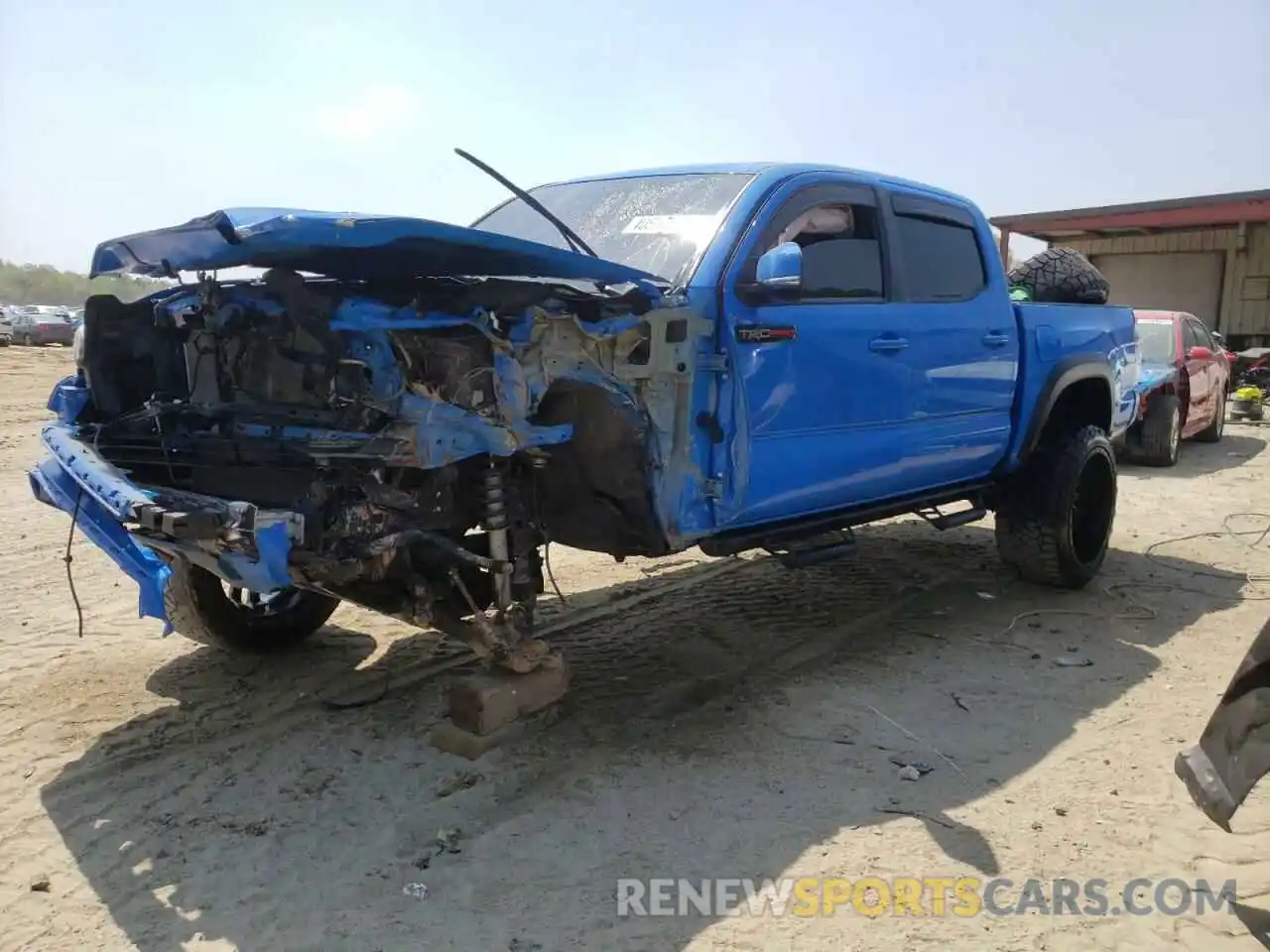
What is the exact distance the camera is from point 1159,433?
11258 mm

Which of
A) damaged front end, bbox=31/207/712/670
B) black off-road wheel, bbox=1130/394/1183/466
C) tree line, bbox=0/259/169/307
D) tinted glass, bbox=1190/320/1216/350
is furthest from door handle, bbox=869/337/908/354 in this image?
tree line, bbox=0/259/169/307

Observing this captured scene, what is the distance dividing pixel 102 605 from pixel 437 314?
128 inches

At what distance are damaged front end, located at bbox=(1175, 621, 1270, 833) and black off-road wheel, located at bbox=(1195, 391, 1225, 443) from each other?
456 inches

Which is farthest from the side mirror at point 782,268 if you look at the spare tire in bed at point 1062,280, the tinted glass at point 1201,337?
the tinted glass at point 1201,337

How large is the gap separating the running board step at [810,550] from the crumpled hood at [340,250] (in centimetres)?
146

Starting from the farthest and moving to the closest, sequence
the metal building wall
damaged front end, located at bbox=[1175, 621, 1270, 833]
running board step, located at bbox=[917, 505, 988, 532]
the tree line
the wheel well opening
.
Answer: the tree line < the metal building wall < the wheel well opening < running board step, located at bbox=[917, 505, 988, 532] < damaged front end, located at bbox=[1175, 621, 1270, 833]

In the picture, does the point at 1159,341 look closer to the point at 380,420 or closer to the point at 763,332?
the point at 763,332

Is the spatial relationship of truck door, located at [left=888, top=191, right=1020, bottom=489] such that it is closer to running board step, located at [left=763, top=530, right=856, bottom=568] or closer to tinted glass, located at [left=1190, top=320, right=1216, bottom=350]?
running board step, located at [left=763, top=530, right=856, bottom=568]

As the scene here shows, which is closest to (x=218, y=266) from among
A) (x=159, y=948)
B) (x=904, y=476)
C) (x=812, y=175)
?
(x=159, y=948)

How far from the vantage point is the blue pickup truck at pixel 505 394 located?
323 cm

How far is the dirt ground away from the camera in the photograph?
2.89 metres

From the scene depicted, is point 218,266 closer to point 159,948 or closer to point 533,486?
point 533,486

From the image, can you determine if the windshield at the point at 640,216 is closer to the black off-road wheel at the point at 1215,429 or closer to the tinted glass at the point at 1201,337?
the tinted glass at the point at 1201,337

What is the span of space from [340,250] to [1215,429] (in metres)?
13.0
